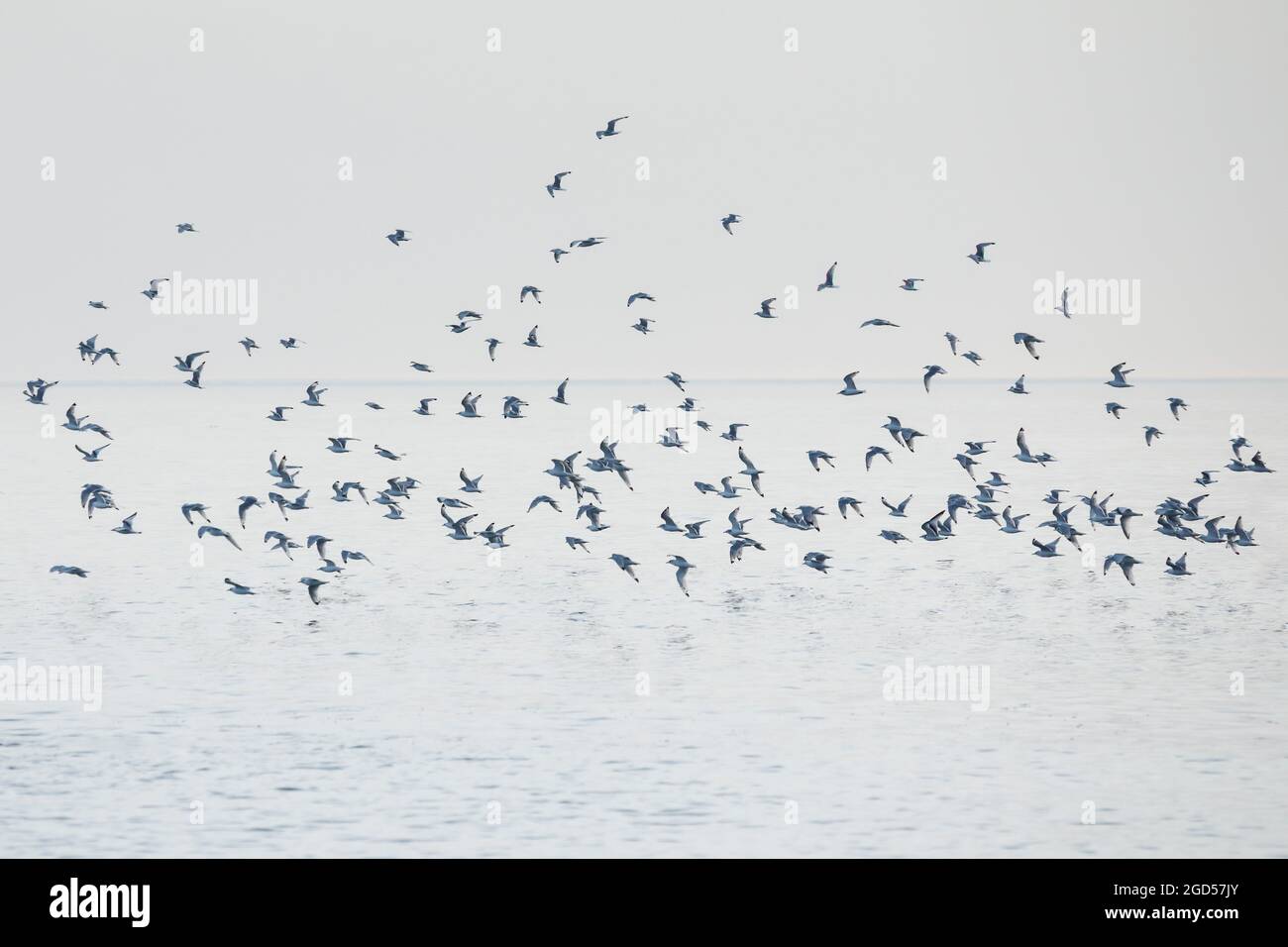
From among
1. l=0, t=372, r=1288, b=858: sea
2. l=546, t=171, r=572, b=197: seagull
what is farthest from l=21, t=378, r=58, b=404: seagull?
l=546, t=171, r=572, b=197: seagull

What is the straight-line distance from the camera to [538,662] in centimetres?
4469

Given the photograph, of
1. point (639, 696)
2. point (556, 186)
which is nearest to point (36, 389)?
point (556, 186)

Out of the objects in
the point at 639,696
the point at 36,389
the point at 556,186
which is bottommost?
the point at 639,696

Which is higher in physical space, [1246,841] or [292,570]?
[292,570]

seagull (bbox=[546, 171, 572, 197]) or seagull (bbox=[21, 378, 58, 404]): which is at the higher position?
seagull (bbox=[546, 171, 572, 197])

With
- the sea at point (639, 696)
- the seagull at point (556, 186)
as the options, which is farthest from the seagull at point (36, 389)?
the seagull at point (556, 186)

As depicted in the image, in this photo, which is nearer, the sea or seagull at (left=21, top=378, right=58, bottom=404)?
the sea

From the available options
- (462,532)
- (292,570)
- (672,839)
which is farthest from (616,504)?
(672,839)

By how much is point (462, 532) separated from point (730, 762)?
21.5 m

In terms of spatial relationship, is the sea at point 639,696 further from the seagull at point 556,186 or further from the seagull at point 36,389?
the seagull at point 556,186

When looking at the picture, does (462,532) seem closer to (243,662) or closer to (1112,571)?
(243,662)

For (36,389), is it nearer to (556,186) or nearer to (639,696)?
(556,186)

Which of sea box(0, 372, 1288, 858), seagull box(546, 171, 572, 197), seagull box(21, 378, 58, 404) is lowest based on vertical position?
sea box(0, 372, 1288, 858)

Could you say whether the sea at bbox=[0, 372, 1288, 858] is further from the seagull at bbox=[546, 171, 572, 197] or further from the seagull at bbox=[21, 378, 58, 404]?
the seagull at bbox=[546, 171, 572, 197]
